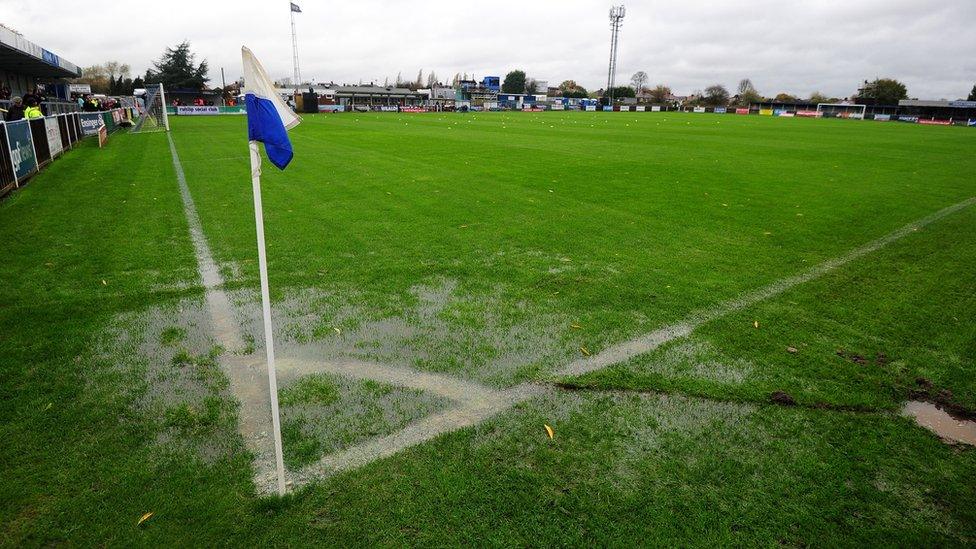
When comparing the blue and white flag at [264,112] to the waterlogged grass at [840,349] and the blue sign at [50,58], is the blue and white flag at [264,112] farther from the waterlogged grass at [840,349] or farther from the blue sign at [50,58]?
the blue sign at [50,58]

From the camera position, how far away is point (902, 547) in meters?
2.85

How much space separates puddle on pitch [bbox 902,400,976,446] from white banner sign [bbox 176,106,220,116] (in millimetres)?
57684

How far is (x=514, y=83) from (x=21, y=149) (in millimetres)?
145490

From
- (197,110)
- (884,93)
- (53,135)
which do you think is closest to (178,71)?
(197,110)

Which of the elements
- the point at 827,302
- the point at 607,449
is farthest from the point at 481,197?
the point at 607,449

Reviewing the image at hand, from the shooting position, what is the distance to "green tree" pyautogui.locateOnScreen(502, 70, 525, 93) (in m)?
148

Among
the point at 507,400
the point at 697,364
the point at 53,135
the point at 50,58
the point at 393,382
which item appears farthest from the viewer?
the point at 50,58

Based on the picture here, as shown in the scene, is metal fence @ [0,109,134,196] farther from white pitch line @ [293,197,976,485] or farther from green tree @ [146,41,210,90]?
green tree @ [146,41,210,90]

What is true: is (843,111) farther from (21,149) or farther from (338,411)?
(338,411)

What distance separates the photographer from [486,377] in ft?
14.7

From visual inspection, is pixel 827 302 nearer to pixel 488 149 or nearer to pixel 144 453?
pixel 144 453

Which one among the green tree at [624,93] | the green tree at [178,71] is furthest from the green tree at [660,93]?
the green tree at [178,71]

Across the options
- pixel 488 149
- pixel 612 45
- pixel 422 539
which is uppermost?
pixel 612 45

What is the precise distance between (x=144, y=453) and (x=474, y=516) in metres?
2.22
